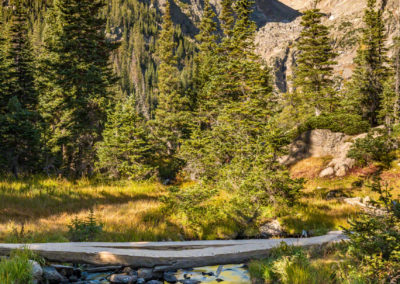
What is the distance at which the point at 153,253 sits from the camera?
7.45 metres

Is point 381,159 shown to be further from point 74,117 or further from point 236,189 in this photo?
point 74,117

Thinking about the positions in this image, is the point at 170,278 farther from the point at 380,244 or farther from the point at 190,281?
the point at 380,244

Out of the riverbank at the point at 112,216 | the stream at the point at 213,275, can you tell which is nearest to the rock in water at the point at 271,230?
the riverbank at the point at 112,216

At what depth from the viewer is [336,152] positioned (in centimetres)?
2206

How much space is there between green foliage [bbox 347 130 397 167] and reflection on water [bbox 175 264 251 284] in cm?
1500

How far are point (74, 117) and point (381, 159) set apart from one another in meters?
21.9

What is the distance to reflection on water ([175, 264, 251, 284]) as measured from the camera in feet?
22.2

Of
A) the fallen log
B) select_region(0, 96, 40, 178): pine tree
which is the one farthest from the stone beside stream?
select_region(0, 96, 40, 178): pine tree

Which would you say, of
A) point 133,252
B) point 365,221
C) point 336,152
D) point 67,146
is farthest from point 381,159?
point 67,146

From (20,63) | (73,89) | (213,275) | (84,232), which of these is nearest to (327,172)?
(213,275)

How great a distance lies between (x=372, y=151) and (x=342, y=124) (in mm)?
4311

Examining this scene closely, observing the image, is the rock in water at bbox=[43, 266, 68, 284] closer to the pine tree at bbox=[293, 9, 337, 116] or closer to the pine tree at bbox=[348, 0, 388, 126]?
the pine tree at bbox=[293, 9, 337, 116]

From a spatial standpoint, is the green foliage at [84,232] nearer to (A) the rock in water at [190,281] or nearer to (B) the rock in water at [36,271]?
(B) the rock in water at [36,271]

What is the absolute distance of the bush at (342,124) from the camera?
73.9 ft
